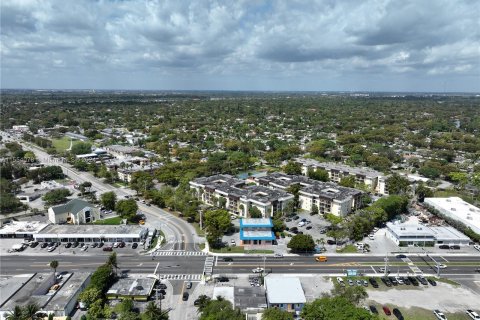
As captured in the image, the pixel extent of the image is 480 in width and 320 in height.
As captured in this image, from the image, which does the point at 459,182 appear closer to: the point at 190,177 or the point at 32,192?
the point at 190,177

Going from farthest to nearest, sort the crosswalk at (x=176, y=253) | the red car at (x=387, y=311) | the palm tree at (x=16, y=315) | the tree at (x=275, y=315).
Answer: the crosswalk at (x=176, y=253) < the red car at (x=387, y=311) < the tree at (x=275, y=315) < the palm tree at (x=16, y=315)

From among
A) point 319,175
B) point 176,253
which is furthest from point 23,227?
point 319,175

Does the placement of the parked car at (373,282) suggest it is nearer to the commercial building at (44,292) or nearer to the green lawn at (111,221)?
the commercial building at (44,292)

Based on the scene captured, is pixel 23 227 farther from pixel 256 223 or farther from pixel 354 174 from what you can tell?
pixel 354 174

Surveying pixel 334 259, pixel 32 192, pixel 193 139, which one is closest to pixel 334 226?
pixel 334 259

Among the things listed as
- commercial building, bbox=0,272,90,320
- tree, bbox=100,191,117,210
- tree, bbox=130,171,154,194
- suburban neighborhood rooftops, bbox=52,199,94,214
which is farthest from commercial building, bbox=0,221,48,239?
tree, bbox=130,171,154,194

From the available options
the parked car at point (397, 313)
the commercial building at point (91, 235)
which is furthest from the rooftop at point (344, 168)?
the commercial building at point (91, 235)

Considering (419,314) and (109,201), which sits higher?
(109,201)
